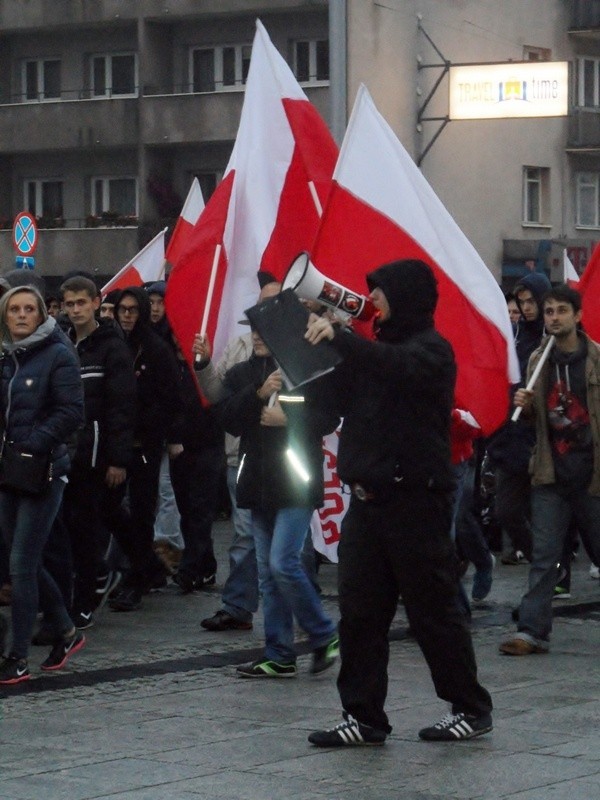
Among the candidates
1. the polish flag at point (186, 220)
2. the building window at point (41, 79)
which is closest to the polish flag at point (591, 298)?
the polish flag at point (186, 220)

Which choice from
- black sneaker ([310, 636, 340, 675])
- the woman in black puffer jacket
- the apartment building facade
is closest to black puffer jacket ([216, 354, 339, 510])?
black sneaker ([310, 636, 340, 675])

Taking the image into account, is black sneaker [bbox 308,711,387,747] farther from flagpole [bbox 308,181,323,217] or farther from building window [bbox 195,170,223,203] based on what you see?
building window [bbox 195,170,223,203]

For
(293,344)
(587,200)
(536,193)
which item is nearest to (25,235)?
(293,344)

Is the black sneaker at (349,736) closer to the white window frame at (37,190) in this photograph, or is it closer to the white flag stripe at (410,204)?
the white flag stripe at (410,204)

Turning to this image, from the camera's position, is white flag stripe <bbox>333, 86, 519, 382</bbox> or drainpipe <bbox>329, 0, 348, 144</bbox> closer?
white flag stripe <bbox>333, 86, 519, 382</bbox>

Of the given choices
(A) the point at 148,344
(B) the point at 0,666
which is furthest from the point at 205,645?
(A) the point at 148,344

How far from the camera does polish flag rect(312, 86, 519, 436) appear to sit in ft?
30.2

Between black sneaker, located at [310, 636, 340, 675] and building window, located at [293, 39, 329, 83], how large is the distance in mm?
31026

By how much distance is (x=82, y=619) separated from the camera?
1066cm

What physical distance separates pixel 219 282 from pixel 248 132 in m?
0.91

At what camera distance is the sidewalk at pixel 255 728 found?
21.6ft

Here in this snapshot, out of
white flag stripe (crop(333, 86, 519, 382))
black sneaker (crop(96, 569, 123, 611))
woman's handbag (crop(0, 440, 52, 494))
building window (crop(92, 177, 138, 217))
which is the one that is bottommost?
black sneaker (crop(96, 569, 123, 611))

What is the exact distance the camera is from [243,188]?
36.6 feet

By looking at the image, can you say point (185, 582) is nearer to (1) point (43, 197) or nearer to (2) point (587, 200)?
(1) point (43, 197)
